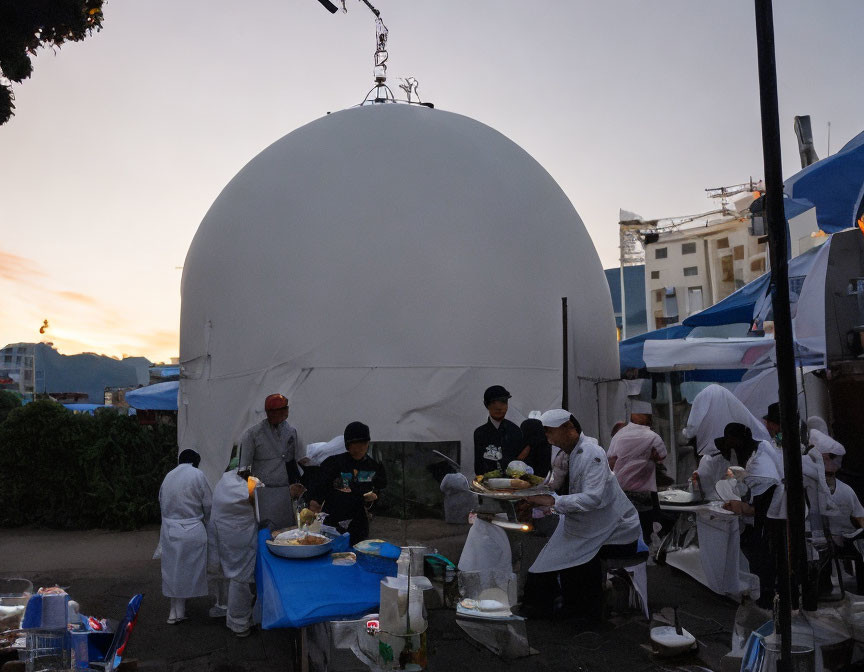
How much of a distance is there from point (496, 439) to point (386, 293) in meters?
3.11

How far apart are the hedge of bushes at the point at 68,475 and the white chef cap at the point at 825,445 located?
8153mm

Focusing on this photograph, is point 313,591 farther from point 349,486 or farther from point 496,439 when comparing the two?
point 496,439

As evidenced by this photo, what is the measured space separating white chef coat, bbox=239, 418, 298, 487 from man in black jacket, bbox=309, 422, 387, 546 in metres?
1.02

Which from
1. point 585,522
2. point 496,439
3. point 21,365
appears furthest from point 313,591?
point 21,365

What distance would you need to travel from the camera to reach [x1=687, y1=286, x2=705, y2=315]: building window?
134ft

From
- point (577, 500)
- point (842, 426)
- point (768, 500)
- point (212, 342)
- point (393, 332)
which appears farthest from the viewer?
point (212, 342)

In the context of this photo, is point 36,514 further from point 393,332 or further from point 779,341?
point 779,341

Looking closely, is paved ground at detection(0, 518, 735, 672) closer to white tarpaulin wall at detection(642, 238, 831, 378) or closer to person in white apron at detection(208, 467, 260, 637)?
person in white apron at detection(208, 467, 260, 637)

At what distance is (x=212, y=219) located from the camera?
32.7ft

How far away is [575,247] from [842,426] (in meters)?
4.11

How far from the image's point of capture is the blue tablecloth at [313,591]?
3057mm

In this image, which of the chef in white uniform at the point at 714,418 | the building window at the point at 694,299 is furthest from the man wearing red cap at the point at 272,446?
the building window at the point at 694,299

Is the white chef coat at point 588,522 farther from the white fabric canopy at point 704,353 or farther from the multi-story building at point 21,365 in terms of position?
the multi-story building at point 21,365

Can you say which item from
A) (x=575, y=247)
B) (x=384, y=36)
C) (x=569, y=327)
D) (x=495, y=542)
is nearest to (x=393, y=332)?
(x=569, y=327)
